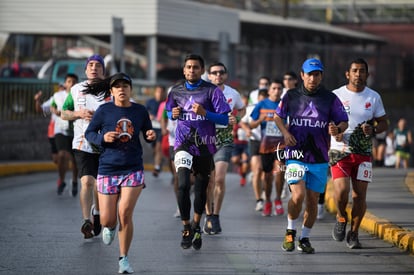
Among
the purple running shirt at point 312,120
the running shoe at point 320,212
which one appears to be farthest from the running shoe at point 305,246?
the running shoe at point 320,212

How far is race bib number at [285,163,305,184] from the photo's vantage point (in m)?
11.1

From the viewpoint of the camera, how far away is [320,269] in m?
10.1

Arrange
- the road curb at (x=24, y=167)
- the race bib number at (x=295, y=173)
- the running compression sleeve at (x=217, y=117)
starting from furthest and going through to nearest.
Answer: the road curb at (x=24, y=167)
the running compression sleeve at (x=217, y=117)
the race bib number at (x=295, y=173)

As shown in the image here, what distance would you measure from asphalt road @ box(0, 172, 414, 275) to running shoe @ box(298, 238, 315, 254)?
11cm

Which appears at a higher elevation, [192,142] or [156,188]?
[192,142]

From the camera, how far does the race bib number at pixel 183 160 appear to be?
Answer: 11.4m

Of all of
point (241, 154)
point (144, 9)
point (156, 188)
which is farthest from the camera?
point (144, 9)

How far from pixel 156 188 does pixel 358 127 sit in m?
8.20

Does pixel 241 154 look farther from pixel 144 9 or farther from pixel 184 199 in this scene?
pixel 144 9

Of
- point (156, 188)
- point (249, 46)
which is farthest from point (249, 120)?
point (249, 46)

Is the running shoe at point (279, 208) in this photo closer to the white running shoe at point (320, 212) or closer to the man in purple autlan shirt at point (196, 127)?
the white running shoe at point (320, 212)

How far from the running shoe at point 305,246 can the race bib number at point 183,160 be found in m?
1.40

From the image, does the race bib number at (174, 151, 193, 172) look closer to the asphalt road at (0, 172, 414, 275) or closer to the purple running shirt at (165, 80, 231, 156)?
the purple running shirt at (165, 80, 231, 156)

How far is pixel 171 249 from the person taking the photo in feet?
37.2
